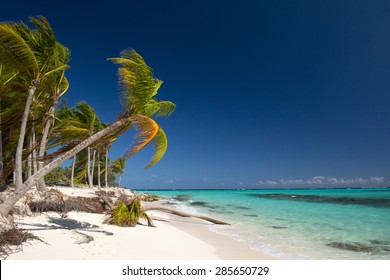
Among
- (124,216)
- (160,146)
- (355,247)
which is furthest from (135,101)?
(355,247)

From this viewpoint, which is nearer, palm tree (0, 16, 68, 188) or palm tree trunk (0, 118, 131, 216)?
palm tree trunk (0, 118, 131, 216)

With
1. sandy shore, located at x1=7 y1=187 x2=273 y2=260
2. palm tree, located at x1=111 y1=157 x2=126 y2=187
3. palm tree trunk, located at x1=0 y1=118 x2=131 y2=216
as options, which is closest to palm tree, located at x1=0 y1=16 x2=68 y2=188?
palm tree trunk, located at x1=0 y1=118 x2=131 y2=216

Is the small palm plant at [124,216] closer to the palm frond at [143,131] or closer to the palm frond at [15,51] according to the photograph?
the palm frond at [143,131]

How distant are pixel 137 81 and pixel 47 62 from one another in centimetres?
306

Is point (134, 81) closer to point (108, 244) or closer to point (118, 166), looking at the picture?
point (108, 244)

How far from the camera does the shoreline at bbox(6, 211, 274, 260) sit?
5.79 metres

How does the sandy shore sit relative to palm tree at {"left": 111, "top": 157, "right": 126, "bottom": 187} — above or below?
below

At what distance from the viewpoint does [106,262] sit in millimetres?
5352

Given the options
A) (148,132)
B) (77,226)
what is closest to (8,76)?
(77,226)

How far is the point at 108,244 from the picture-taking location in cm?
702

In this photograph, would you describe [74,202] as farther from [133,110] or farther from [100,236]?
[133,110]

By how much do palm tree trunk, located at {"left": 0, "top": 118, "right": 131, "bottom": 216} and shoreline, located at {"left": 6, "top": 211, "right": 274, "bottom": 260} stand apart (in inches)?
39.7

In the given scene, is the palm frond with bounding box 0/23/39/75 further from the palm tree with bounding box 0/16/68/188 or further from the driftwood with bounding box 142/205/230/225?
the driftwood with bounding box 142/205/230/225

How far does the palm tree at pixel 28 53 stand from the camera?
7184 millimetres
